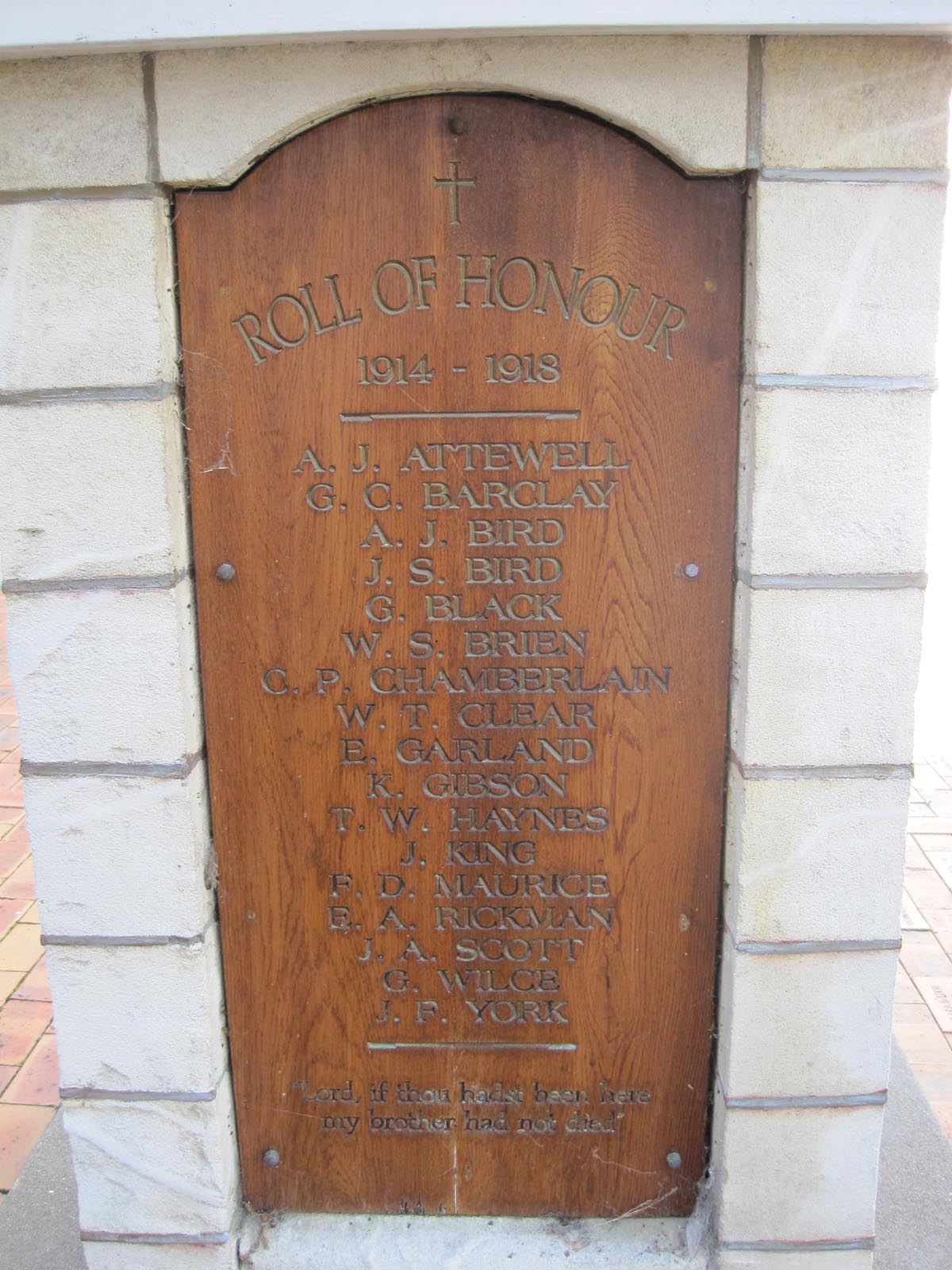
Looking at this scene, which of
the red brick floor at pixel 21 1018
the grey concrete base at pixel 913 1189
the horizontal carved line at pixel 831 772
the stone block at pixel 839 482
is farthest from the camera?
the red brick floor at pixel 21 1018

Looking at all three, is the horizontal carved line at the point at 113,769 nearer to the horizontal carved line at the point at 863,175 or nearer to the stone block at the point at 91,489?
the stone block at the point at 91,489

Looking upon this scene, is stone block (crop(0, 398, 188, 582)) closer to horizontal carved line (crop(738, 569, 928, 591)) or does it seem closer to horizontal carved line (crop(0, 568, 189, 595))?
horizontal carved line (crop(0, 568, 189, 595))

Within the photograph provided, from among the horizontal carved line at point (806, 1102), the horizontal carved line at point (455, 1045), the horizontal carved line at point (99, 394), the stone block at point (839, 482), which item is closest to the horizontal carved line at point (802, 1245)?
the horizontal carved line at point (806, 1102)

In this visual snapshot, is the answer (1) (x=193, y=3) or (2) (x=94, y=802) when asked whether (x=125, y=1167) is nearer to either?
(2) (x=94, y=802)

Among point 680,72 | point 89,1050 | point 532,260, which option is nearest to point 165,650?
point 89,1050

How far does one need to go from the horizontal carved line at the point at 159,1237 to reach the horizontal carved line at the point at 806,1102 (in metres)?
1.11

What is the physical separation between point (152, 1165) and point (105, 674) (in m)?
1.05

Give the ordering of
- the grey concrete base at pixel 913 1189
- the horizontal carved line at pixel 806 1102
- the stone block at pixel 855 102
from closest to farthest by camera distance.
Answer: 1. the stone block at pixel 855 102
2. the horizontal carved line at pixel 806 1102
3. the grey concrete base at pixel 913 1189

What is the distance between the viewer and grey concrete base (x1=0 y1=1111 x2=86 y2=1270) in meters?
2.37

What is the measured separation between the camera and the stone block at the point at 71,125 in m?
1.81

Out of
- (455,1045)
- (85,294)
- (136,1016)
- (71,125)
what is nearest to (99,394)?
(85,294)

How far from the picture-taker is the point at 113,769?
2.04m

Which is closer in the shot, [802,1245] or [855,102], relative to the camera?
[855,102]

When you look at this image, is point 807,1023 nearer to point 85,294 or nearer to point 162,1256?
point 162,1256
